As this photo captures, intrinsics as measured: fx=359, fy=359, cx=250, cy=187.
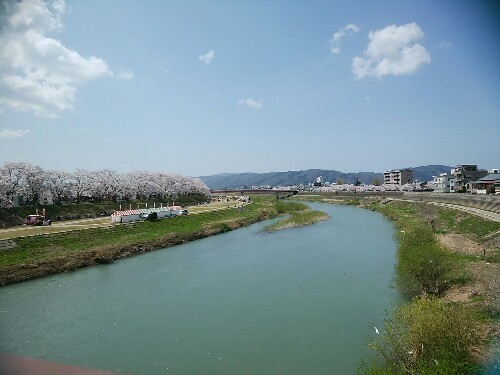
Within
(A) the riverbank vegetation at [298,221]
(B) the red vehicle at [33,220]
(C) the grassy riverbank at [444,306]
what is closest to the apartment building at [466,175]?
(A) the riverbank vegetation at [298,221]

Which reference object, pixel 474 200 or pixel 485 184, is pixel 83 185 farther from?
pixel 485 184

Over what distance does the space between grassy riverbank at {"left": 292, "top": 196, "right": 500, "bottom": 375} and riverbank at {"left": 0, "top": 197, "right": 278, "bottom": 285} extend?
51.3ft

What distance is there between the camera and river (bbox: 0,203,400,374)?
916 centimetres

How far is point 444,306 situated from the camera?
7.84 m

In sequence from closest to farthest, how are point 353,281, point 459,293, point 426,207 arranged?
point 459,293
point 353,281
point 426,207

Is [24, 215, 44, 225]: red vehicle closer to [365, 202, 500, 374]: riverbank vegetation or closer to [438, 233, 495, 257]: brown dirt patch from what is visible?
[365, 202, 500, 374]: riverbank vegetation

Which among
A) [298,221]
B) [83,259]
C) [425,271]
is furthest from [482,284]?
[298,221]

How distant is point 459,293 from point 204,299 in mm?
8876

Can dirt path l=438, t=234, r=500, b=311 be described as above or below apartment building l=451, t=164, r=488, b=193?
below

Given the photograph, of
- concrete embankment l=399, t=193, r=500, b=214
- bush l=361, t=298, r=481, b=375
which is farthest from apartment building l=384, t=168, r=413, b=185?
bush l=361, t=298, r=481, b=375

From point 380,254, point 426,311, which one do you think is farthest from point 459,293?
point 380,254

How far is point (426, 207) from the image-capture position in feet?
128

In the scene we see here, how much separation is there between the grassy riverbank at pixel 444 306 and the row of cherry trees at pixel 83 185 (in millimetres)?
29627

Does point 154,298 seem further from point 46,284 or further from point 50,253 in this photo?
point 50,253
